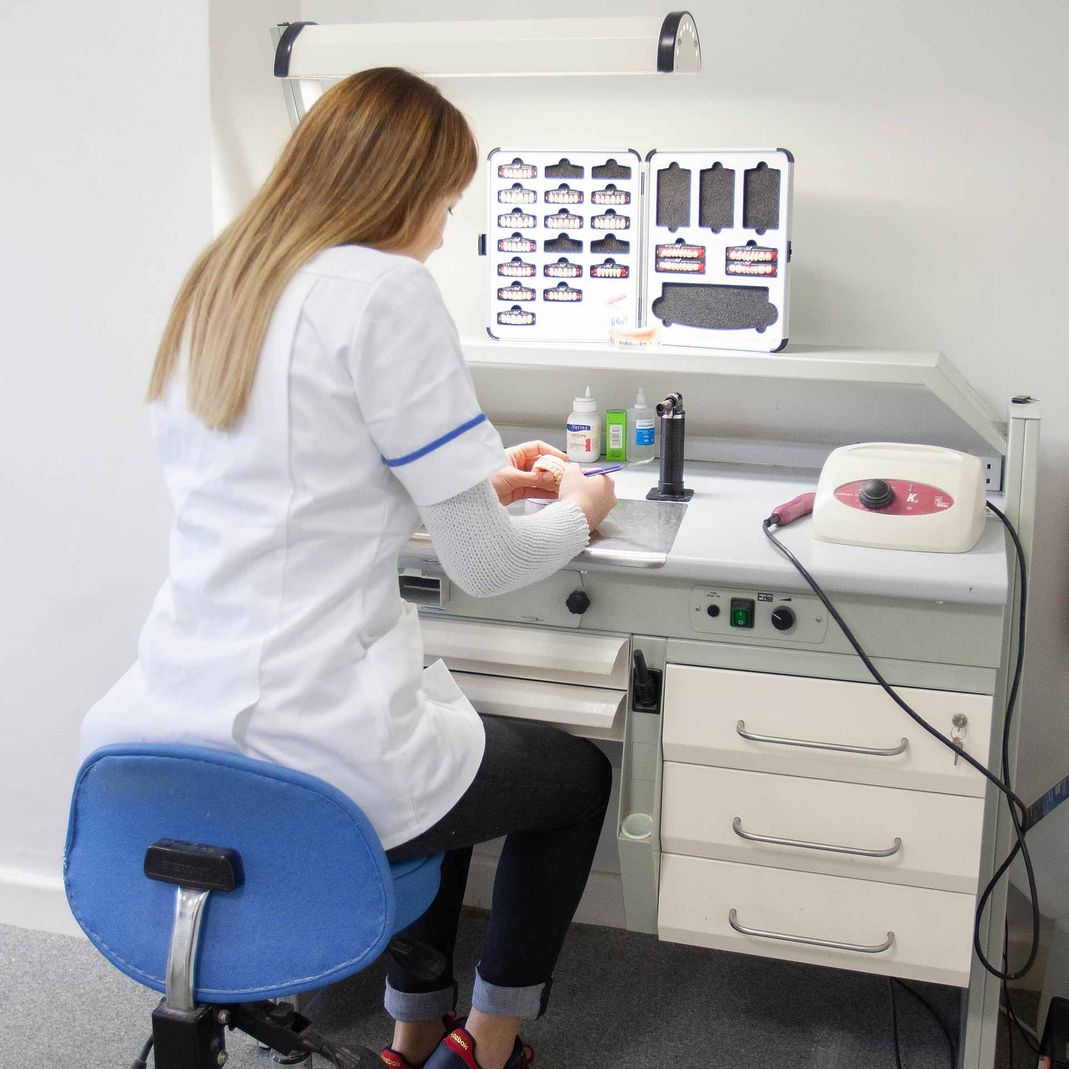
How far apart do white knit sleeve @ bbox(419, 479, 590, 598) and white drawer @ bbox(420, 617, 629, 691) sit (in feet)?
0.65

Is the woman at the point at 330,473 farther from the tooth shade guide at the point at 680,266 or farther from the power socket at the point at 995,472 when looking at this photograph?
the power socket at the point at 995,472

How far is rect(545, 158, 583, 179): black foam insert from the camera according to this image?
185cm

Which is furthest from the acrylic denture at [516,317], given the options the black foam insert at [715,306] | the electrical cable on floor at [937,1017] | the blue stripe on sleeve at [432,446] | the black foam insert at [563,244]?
the electrical cable on floor at [937,1017]

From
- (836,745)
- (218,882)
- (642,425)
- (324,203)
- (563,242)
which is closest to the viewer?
(218,882)

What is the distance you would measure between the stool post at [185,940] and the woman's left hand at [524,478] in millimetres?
726

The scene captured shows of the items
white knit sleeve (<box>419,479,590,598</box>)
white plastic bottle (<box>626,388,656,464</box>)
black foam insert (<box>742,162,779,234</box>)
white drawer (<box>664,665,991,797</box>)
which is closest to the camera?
white knit sleeve (<box>419,479,590,598</box>)

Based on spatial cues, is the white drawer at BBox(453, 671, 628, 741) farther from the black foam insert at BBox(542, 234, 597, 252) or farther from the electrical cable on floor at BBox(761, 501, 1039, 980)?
the black foam insert at BBox(542, 234, 597, 252)

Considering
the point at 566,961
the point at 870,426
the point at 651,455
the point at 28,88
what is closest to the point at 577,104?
the point at 651,455

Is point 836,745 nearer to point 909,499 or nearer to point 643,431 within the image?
point 909,499

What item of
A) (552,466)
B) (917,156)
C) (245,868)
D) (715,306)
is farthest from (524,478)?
(917,156)

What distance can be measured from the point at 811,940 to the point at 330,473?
950 mm

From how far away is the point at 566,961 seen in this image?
2109 mm

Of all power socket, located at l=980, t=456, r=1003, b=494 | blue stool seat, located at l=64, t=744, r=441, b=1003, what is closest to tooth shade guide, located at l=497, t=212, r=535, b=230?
power socket, located at l=980, t=456, r=1003, b=494

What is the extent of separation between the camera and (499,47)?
1609 millimetres
